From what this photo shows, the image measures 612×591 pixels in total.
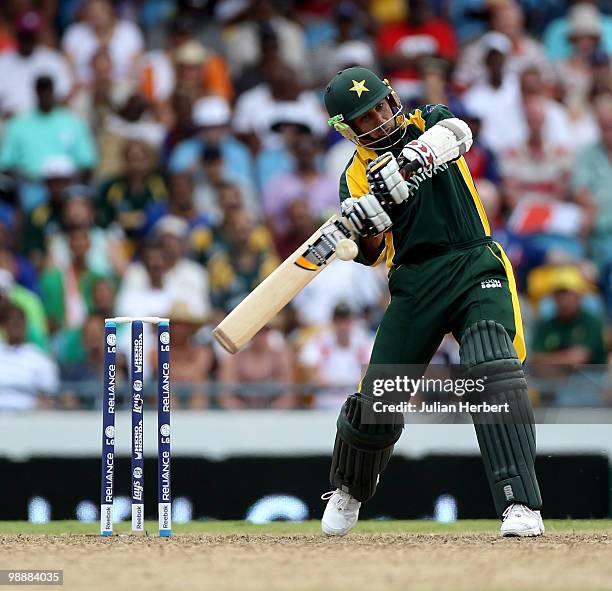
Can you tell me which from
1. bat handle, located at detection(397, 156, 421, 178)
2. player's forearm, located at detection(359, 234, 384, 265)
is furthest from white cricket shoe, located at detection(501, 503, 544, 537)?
bat handle, located at detection(397, 156, 421, 178)

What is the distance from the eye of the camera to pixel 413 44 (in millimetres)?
11961

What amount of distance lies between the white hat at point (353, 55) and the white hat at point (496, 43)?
3.13 feet

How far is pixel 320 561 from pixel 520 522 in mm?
1022

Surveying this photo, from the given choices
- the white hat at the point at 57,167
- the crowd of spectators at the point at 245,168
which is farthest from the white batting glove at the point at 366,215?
the white hat at the point at 57,167

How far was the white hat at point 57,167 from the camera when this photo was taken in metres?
10.6

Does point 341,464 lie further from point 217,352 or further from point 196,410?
point 217,352

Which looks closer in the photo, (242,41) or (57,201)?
(57,201)

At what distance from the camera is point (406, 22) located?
1226 centimetres

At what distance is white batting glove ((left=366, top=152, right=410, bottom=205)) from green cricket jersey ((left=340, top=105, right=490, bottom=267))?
0.19m

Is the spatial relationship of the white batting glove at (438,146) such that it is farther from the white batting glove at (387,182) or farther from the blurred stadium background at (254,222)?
the blurred stadium background at (254,222)

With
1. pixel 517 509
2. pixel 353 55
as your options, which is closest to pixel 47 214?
pixel 353 55

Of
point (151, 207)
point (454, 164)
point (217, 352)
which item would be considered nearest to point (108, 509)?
point (454, 164)

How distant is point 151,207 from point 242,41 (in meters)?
2.16

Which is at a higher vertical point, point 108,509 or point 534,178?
point 534,178
